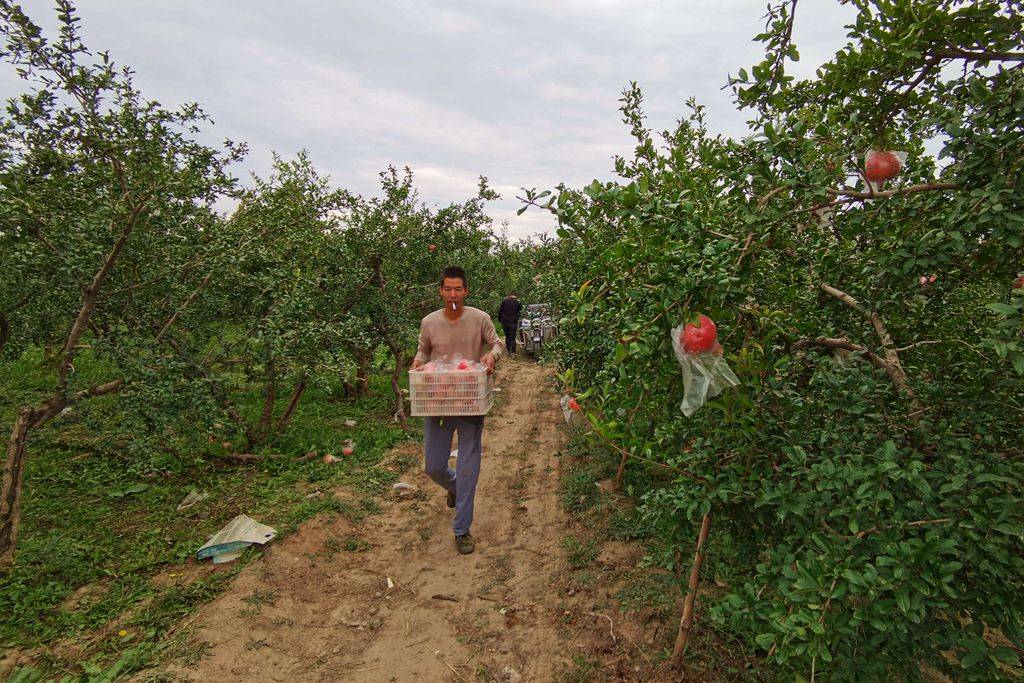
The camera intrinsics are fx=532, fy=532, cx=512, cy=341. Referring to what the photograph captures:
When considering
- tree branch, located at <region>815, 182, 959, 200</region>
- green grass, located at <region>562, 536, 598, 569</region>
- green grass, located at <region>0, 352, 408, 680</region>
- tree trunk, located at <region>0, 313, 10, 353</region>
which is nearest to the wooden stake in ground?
green grass, located at <region>562, 536, 598, 569</region>

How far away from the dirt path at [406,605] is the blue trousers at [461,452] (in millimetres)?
354

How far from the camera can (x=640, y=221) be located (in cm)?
196

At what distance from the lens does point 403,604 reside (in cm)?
349

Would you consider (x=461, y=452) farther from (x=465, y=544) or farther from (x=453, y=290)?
(x=453, y=290)

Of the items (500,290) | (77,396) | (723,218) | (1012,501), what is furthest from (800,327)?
(500,290)

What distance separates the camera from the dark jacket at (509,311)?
1273 centimetres

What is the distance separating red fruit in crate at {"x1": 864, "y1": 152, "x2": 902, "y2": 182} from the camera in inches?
76.7

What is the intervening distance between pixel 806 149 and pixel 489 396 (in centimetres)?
274

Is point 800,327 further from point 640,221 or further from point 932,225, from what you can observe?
point 640,221

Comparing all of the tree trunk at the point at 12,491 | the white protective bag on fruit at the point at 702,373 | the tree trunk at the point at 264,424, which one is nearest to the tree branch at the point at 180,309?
the tree trunk at the point at 12,491

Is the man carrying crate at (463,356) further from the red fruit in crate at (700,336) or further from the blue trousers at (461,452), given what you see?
the red fruit in crate at (700,336)

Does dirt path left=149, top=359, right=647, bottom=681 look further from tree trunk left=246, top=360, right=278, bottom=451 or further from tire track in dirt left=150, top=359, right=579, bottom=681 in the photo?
tree trunk left=246, top=360, right=278, bottom=451

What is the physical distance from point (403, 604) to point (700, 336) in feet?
9.36

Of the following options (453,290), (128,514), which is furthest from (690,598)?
(128,514)
